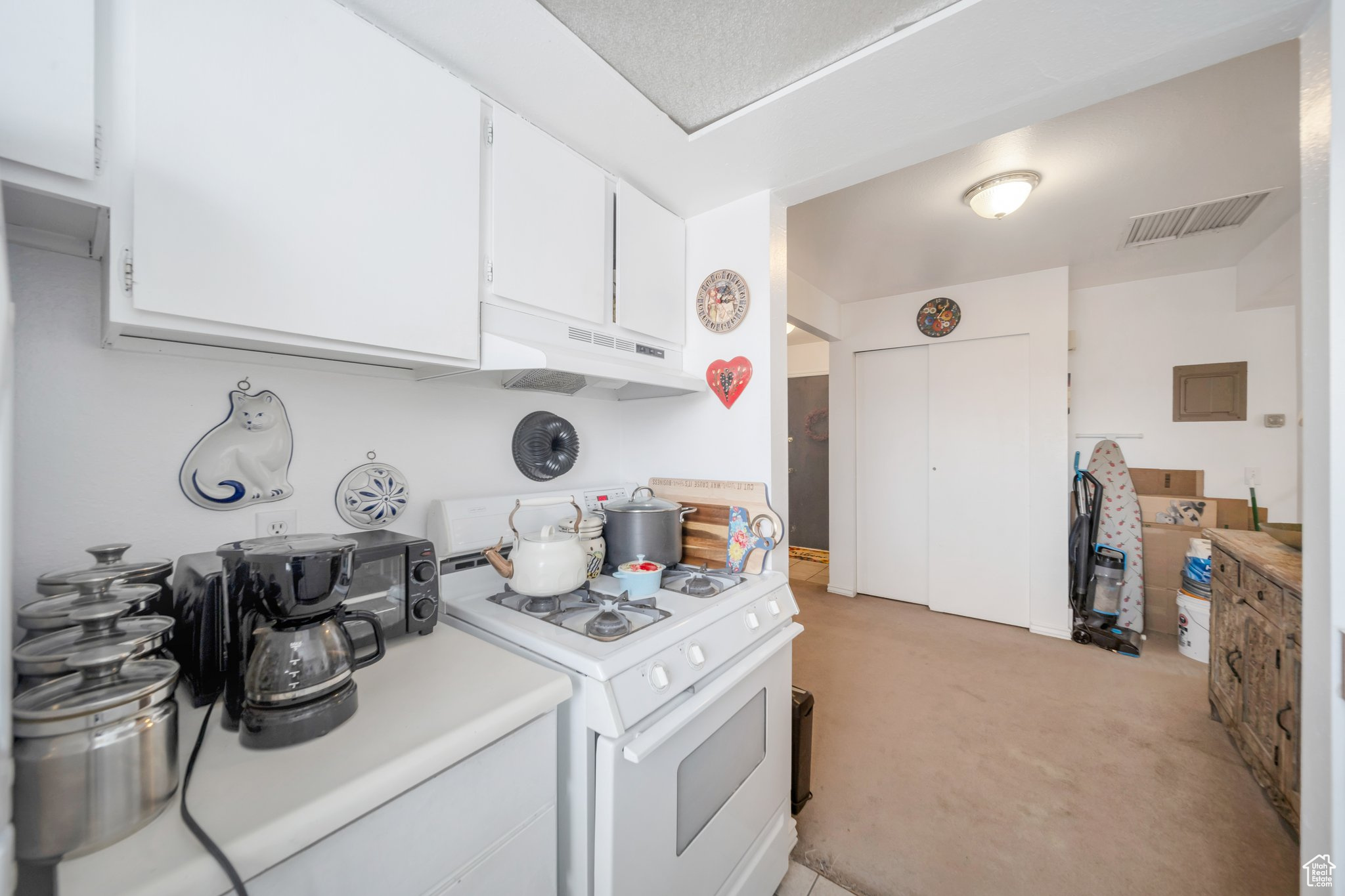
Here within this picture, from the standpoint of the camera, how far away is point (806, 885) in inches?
58.4

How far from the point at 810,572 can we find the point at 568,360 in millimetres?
4236

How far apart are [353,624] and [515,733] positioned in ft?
1.55

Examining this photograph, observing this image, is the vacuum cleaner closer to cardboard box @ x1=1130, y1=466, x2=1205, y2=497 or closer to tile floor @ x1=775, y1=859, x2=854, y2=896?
cardboard box @ x1=1130, y1=466, x2=1205, y2=497

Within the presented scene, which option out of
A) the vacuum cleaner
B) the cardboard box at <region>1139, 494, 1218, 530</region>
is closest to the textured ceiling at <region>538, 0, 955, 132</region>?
the vacuum cleaner

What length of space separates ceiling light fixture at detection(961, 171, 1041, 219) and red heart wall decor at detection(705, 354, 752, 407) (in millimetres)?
1449

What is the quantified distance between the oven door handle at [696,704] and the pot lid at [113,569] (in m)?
0.90

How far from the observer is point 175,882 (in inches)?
19.4

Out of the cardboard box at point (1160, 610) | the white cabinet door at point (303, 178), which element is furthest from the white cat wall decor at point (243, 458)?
the cardboard box at point (1160, 610)

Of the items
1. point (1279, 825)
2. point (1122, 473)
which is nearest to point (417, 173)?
point (1279, 825)

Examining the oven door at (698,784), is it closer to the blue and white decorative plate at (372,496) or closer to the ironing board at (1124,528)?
the blue and white decorative plate at (372,496)

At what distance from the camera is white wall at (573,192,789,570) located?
5.46 feet

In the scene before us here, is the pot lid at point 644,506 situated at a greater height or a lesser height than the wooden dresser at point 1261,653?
greater

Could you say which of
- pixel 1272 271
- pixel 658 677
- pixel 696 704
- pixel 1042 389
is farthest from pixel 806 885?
pixel 1272 271

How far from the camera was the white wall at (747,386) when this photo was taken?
Result: 5.46 feet
